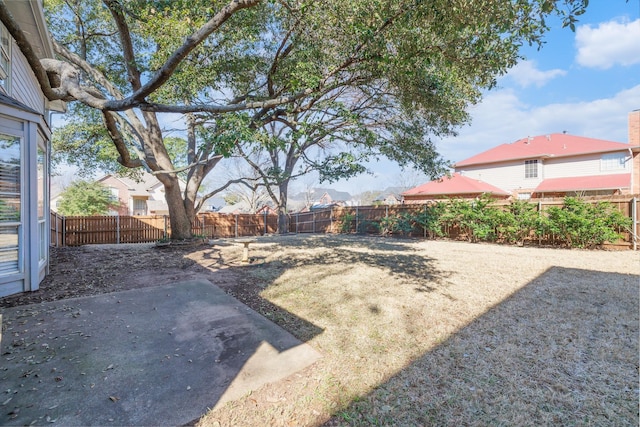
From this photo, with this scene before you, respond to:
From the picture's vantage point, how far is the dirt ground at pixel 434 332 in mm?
2135

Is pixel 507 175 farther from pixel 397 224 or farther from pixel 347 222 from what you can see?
pixel 347 222

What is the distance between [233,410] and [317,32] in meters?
6.58

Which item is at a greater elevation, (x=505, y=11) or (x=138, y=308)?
(x=505, y=11)

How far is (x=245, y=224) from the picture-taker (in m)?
18.4

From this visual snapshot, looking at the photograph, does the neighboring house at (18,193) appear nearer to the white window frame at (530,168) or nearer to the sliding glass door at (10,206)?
the sliding glass door at (10,206)

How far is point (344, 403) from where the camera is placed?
2.19m

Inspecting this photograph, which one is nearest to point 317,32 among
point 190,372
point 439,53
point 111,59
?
point 439,53

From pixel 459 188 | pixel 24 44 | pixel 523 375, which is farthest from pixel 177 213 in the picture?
pixel 459 188

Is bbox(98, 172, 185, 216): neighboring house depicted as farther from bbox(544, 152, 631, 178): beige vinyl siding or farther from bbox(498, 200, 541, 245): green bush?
bbox(544, 152, 631, 178): beige vinyl siding

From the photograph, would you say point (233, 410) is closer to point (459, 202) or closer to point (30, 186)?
point (30, 186)

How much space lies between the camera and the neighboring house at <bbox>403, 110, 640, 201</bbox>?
52.7ft

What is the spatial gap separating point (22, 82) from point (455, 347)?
829cm

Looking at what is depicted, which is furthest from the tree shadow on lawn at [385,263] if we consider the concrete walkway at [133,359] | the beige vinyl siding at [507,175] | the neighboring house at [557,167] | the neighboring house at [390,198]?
the neighboring house at [390,198]

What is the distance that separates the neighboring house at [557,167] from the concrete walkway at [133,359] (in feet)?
56.4
